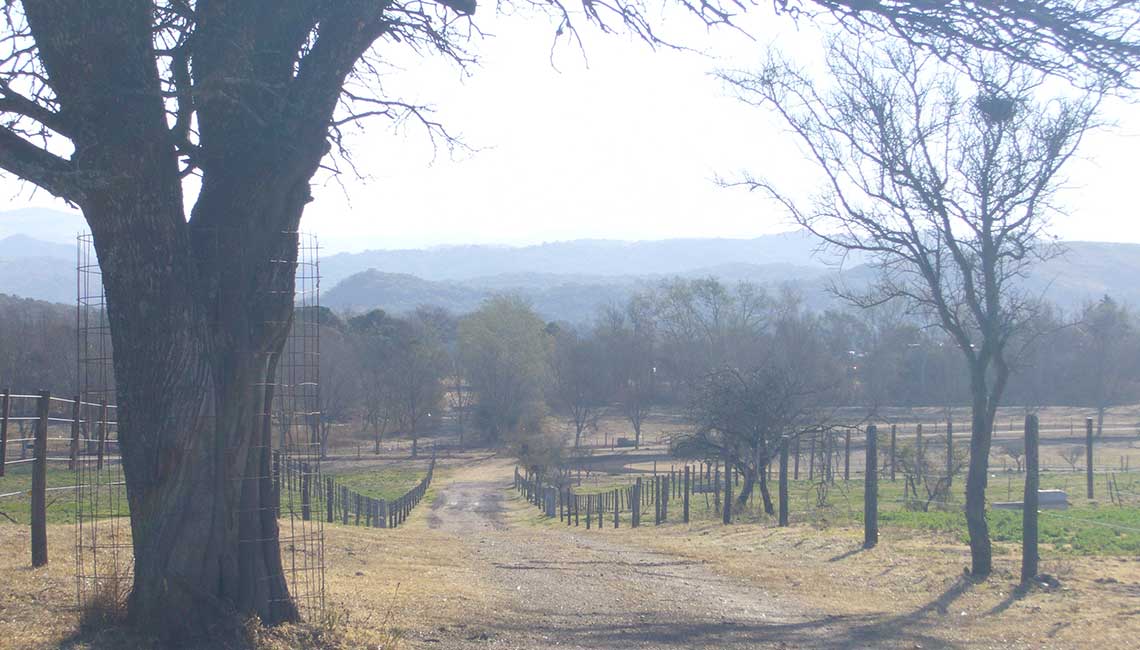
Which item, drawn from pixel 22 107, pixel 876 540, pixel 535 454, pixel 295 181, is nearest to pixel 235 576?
pixel 295 181

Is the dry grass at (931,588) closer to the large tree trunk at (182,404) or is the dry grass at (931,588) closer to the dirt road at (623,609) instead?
the dirt road at (623,609)

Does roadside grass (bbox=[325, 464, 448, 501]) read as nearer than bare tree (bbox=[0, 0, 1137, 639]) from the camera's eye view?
No

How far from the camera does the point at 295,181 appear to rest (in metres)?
6.59

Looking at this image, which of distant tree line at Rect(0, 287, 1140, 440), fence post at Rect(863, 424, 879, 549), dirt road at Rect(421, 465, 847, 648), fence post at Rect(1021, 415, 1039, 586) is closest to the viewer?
dirt road at Rect(421, 465, 847, 648)

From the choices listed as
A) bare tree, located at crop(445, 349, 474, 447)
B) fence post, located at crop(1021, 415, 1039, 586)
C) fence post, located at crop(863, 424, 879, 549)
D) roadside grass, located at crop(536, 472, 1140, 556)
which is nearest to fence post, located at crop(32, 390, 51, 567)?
fence post, located at crop(1021, 415, 1039, 586)

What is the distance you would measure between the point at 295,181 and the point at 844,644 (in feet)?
17.5

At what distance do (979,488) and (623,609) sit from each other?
568cm

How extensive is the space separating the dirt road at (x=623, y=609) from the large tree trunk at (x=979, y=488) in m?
3.12

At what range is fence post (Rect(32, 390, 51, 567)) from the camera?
30.0ft

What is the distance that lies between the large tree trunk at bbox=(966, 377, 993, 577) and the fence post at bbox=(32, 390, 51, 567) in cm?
1015

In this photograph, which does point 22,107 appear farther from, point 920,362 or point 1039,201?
point 920,362

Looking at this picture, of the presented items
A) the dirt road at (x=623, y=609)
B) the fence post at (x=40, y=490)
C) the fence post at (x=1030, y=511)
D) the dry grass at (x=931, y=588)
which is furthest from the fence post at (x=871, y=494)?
the fence post at (x=40, y=490)

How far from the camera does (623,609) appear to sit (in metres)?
8.53

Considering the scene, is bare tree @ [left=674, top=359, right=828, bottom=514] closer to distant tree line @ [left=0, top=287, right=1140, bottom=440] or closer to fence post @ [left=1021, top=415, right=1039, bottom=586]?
Answer: fence post @ [left=1021, top=415, right=1039, bottom=586]
